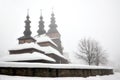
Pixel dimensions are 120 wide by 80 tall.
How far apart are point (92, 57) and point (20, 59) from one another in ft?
62.9

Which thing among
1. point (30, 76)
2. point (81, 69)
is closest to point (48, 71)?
point (30, 76)

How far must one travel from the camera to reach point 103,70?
2614 cm

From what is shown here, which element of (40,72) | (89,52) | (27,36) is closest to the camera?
(40,72)

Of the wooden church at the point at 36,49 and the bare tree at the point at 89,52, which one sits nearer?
the wooden church at the point at 36,49

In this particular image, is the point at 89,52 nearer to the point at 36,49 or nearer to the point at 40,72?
the point at 36,49

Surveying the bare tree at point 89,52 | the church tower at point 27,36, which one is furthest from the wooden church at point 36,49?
the bare tree at point 89,52

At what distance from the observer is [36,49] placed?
102ft

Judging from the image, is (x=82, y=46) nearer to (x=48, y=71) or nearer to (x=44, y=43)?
(x=44, y=43)

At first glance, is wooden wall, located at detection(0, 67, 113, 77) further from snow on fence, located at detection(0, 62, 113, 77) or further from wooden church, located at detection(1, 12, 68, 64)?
wooden church, located at detection(1, 12, 68, 64)

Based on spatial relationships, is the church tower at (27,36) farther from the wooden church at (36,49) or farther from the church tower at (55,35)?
the church tower at (55,35)

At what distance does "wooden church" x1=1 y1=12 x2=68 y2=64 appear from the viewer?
26.9m

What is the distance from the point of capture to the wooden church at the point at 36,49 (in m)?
26.9

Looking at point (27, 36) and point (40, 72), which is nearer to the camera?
point (40, 72)

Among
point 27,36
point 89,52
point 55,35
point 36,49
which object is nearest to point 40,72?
A: point 36,49
